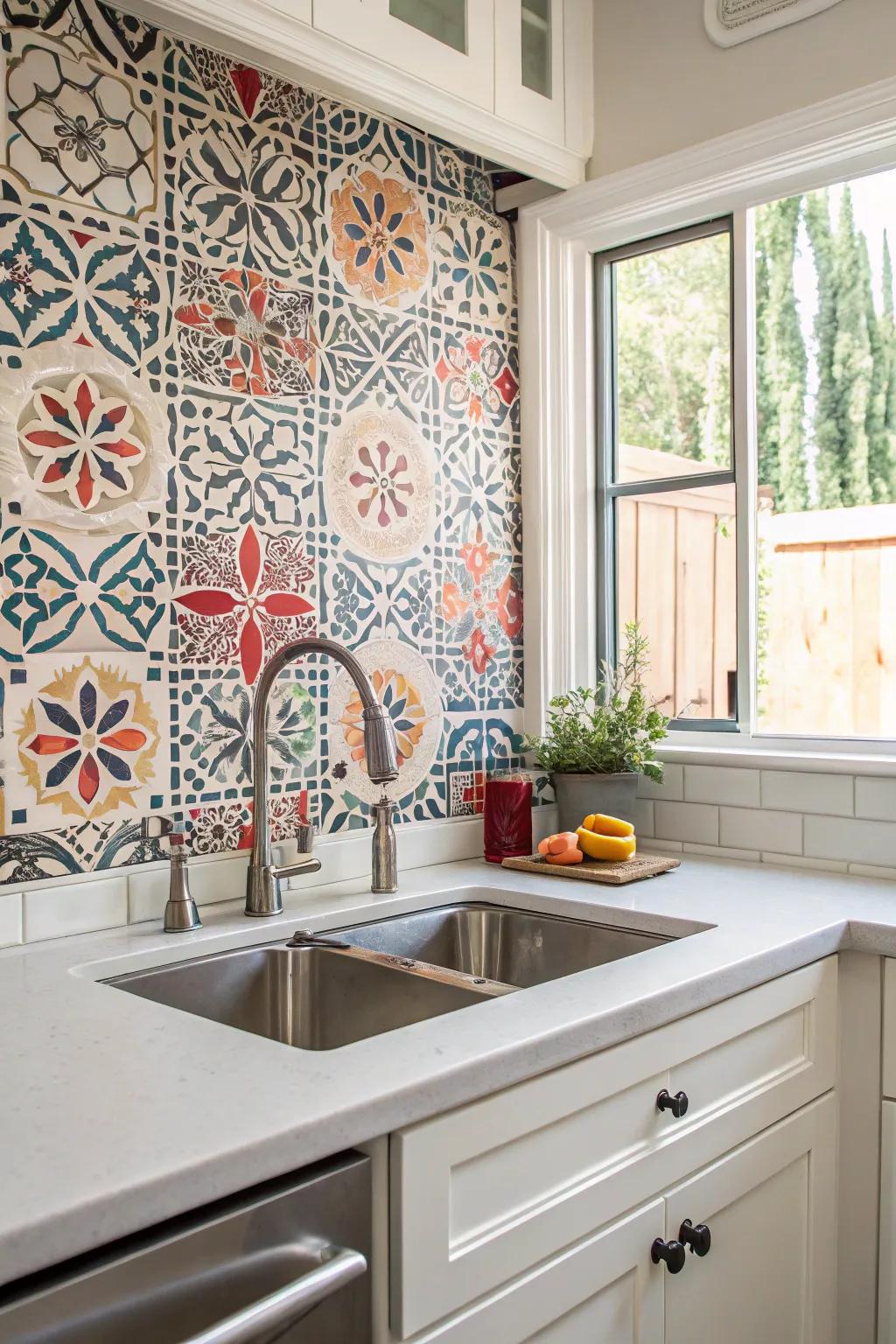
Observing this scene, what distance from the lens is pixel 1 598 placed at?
4.87ft

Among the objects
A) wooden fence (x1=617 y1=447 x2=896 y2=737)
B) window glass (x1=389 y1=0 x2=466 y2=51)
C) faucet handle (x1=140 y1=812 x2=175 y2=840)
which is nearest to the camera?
faucet handle (x1=140 y1=812 x2=175 y2=840)

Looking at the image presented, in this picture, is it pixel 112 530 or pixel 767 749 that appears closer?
pixel 112 530

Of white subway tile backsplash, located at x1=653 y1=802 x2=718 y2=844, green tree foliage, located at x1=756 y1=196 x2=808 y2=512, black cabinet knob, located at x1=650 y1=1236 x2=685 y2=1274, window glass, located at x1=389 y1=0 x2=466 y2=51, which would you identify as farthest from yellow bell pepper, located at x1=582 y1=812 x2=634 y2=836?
window glass, located at x1=389 y1=0 x2=466 y2=51

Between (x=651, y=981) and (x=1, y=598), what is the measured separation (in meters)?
0.98

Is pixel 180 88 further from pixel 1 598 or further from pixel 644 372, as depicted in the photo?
pixel 644 372

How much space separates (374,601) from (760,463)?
83cm

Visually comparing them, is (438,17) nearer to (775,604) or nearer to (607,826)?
(775,604)

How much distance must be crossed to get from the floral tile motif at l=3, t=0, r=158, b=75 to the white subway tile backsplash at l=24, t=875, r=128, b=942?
118 centimetres

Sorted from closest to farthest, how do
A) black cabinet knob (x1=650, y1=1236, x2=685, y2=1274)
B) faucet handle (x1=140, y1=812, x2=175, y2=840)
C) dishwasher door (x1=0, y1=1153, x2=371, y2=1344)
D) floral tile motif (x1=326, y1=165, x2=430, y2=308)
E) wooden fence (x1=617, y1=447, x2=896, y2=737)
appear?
dishwasher door (x1=0, y1=1153, x2=371, y2=1344), black cabinet knob (x1=650, y1=1236, x2=685, y2=1274), faucet handle (x1=140, y1=812, x2=175, y2=840), floral tile motif (x1=326, y1=165, x2=430, y2=308), wooden fence (x1=617, y1=447, x2=896, y2=737)

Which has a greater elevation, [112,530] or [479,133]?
[479,133]

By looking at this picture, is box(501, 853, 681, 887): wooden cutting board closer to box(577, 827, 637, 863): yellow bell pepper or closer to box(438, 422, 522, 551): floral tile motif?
box(577, 827, 637, 863): yellow bell pepper

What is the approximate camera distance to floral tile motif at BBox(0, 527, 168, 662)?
4.92ft

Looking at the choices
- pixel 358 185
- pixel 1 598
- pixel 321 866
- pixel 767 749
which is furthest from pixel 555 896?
pixel 358 185

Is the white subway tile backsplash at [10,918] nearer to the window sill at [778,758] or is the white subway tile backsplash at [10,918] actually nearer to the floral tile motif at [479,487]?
the floral tile motif at [479,487]
